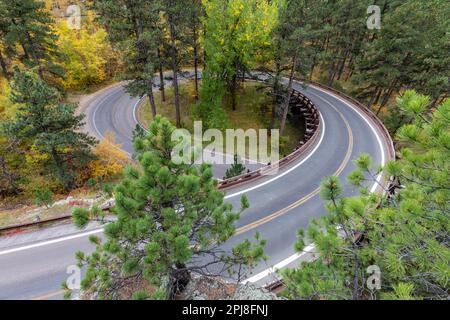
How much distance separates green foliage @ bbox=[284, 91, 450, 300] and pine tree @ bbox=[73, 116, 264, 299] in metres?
2.18

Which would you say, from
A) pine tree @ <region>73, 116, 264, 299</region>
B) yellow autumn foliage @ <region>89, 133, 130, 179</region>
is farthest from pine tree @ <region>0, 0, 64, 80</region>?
pine tree @ <region>73, 116, 264, 299</region>

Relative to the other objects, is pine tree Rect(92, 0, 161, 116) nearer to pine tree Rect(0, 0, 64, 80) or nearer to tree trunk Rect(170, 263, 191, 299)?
pine tree Rect(0, 0, 64, 80)

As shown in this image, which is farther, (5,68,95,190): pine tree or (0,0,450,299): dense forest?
(5,68,95,190): pine tree

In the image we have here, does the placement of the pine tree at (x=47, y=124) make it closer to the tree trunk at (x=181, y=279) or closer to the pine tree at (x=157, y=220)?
the pine tree at (x=157, y=220)

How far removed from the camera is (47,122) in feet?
44.5

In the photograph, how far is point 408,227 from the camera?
14.3 feet

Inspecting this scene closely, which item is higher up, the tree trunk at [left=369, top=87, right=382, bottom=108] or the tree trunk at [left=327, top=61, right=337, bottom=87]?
the tree trunk at [left=327, top=61, right=337, bottom=87]

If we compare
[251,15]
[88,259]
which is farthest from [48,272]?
[251,15]

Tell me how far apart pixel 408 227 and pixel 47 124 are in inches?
636

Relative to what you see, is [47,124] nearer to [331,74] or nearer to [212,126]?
→ [212,126]

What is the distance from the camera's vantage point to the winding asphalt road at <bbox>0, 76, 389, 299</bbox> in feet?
32.2
